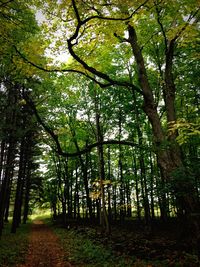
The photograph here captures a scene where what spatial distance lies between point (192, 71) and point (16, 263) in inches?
533

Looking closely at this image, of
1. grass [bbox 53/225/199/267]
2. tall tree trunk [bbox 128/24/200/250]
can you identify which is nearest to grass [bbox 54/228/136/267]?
grass [bbox 53/225/199/267]

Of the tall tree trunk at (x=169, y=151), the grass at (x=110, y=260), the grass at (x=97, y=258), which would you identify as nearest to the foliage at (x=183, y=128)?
the tall tree trunk at (x=169, y=151)

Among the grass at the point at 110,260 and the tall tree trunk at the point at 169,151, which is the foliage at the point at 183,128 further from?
the grass at the point at 110,260

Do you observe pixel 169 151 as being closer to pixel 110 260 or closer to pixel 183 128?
pixel 183 128

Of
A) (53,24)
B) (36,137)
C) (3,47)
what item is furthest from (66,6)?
(36,137)

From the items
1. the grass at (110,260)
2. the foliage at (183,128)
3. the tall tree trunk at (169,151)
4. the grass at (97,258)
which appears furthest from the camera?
the grass at (97,258)

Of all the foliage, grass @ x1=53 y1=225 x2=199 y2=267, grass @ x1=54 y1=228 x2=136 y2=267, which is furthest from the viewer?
grass @ x1=54 y1=228 x2=136 y2=267

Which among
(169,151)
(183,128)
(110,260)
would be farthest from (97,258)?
(183,128)

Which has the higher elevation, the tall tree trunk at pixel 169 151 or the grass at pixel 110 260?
the tall tree trunk at pixel 169 151

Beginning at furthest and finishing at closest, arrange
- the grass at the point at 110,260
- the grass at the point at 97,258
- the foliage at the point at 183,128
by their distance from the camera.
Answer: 1. the grass at the point at 97,258
2. the grass at the point at 110,260
3. the foliage at the point at 183,128

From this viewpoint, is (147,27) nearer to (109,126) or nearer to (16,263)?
(16,263)

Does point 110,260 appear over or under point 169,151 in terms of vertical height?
under

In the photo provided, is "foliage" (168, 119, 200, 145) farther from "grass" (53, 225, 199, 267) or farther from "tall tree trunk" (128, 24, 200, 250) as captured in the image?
"grass" (53, 225, 199, 267)

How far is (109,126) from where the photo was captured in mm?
23922
